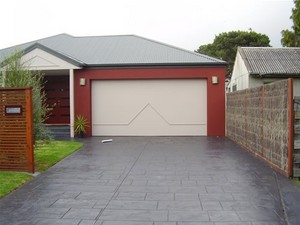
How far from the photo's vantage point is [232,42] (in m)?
43.5

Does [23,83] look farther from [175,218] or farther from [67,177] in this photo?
[175,218]

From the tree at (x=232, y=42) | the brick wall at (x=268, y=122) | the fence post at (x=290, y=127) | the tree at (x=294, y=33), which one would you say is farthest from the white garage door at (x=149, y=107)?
the tree at (x=232, y=42)

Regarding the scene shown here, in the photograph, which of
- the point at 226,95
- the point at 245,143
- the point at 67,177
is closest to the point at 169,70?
the point at 226,95

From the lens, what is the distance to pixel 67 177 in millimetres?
8133

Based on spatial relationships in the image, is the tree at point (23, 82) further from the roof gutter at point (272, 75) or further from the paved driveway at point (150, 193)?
the roof gutter at point (272, 75)

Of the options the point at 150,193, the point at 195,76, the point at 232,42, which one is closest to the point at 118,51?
the point at 195,76

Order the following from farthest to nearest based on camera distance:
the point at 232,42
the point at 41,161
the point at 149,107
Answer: the point at 232,42 → the point at 149,107 → the point at 41,161

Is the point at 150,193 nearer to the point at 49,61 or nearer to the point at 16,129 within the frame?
the point at 16,129

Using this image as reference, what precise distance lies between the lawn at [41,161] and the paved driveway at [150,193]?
21cm

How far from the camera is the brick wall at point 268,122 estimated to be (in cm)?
784

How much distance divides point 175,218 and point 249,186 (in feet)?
7.82

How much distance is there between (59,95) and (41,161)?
1010 cm

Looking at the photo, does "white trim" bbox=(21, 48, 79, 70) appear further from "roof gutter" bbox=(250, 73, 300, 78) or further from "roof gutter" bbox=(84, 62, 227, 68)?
"roof gutter" bbox=(250, 73, 300, 78)

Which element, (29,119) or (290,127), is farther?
(29,119)
